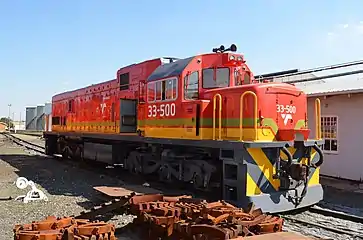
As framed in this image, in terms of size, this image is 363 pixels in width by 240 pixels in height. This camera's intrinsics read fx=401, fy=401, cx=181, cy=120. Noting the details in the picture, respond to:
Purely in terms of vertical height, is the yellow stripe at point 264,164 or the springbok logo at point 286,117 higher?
the springbok logo at point 286,117

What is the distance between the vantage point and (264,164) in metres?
8.02

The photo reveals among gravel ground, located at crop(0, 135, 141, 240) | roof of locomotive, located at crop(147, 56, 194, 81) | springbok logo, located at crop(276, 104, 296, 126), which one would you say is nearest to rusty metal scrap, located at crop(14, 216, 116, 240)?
gravel ground, located at crop(0, 135, 141, 240)

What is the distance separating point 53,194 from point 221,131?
182 inches

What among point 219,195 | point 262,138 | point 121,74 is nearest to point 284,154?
point 262,138

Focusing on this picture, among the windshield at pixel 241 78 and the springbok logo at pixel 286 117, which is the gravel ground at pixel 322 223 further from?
the windshield at pixel 241 78

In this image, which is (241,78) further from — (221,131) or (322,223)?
(322,223)

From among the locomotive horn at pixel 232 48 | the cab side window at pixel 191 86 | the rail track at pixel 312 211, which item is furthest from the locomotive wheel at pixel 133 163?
the rail track at pixel 312 211

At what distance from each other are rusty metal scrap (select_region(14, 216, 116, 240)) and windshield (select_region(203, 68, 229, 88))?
554cm

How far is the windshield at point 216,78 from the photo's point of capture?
381 inches

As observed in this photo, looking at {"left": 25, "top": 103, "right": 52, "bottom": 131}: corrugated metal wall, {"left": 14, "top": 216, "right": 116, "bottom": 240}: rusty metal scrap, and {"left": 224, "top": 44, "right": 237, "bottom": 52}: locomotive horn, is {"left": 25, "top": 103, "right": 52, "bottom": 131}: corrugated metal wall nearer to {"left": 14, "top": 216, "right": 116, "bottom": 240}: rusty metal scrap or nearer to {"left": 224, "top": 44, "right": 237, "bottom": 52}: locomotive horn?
{"left": 224, "top": 44, "right": 237, "bottom": 52}: locomotive horn

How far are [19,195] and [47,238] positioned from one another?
618cm

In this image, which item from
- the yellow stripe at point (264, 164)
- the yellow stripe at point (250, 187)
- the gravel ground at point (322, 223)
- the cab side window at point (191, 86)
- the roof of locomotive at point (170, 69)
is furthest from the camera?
the roof of locomotive at point (170, 69)

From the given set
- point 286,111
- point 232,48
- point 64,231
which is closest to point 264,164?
point 286,111

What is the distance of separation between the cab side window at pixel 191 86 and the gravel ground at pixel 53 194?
10.7ft
